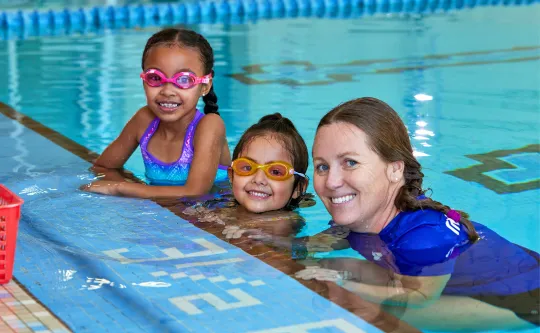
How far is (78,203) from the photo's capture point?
14.3ft

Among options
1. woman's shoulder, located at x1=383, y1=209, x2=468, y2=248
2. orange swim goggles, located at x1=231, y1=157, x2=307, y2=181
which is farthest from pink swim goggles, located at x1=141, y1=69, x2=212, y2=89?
woman's shoulder, located at x1=383, y1=209, x2=468, y2=248

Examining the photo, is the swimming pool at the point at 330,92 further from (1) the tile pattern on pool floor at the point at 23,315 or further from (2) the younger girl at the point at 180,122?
(2) the younger girl at the point at 180,122

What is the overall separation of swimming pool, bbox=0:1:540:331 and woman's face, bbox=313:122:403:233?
0.48m

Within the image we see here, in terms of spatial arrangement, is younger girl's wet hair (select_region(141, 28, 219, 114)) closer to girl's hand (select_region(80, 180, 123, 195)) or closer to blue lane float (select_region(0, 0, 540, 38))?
girl's hand (select_region(80, 180, 123, 195))

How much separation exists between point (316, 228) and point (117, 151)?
1446 mm

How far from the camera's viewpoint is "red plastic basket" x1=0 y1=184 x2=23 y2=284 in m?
2.90

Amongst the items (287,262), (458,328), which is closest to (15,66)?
(287,262)

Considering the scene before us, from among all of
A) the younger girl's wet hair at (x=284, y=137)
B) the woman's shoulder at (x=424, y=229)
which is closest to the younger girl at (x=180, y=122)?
the younger girl's wet hair at (x=284, y=137)

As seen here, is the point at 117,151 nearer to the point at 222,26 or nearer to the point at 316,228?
the point at 316,228

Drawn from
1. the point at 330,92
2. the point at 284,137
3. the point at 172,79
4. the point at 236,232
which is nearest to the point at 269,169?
the point at 284,137

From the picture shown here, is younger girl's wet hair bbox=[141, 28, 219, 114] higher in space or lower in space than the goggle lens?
higher

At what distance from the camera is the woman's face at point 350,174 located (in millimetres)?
3297

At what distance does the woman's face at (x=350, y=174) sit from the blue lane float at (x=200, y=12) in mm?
7787

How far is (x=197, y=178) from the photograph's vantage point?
4402 millimetres
